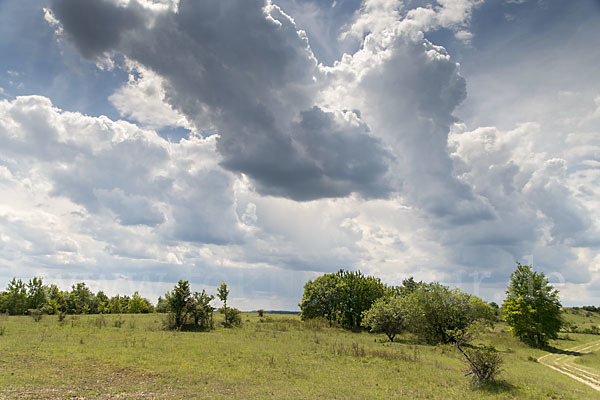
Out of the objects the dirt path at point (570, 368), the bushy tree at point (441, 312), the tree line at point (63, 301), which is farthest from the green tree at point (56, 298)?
the dirt path at point (570, 368)

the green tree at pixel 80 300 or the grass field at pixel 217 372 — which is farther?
the green tree at pixel 80 300

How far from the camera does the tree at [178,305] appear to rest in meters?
48.8

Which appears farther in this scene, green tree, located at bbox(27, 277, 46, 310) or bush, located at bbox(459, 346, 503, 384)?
green tree, located at bbox(27, 277, 46, 310)

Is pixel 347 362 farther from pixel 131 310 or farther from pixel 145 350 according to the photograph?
pixel 131 310

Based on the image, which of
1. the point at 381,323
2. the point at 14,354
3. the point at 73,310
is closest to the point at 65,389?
the point at 14,354

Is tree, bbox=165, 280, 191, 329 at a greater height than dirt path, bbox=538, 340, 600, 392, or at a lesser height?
greater

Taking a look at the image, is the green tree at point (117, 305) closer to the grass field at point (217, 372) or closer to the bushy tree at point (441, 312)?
the grass field at point (217, 372)

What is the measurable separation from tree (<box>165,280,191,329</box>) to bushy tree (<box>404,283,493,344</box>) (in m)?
37.2

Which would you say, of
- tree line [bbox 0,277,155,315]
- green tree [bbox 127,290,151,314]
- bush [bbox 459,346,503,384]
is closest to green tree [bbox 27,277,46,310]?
tree line [bbox 0,277,155,315]

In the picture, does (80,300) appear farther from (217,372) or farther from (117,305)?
(217,372)

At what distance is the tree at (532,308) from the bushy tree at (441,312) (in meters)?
5.30

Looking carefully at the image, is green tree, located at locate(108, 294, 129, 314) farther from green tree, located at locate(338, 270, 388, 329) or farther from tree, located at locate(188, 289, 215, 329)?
green tree, located at locate(338, 270, 388, 329)

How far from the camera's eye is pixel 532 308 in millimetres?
57750

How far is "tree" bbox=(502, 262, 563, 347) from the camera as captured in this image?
56125 millimetres
